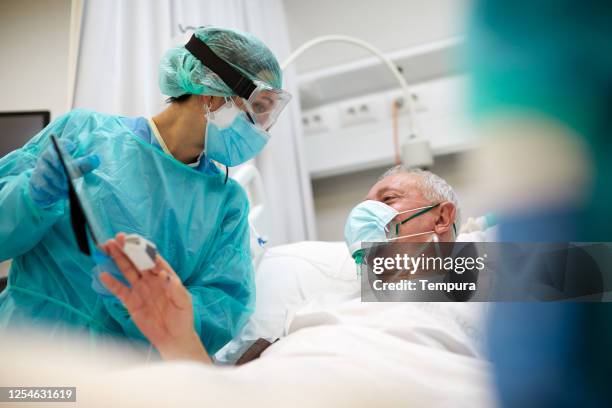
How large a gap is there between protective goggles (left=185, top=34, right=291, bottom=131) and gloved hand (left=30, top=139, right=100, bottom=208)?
377mm

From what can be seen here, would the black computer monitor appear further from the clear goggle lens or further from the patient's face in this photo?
the patient's face

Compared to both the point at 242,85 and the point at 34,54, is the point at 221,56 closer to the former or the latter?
the point at 242,85

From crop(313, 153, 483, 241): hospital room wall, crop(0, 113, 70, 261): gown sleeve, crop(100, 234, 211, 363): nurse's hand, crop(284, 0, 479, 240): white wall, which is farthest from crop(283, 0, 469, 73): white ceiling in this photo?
crop(100, 234, 211, 363): nurse's hand

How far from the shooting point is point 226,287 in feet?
4.12

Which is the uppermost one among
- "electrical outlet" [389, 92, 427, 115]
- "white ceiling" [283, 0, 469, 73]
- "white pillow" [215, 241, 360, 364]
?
"white ceiling" [283, 0, 469, 73]

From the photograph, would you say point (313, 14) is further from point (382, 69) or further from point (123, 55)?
point (123, 55)

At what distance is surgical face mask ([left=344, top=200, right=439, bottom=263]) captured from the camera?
1.37 m

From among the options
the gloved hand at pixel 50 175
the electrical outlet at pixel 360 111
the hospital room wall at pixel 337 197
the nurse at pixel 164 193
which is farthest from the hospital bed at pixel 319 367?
the electrical outlet at pixel 360 111

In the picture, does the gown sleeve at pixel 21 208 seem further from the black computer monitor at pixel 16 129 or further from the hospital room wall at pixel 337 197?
the hospital room wall at pixel 337 197

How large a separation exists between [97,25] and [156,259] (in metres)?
1.07

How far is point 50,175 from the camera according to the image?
3.08ft

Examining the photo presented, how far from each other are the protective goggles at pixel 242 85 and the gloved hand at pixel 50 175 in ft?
1.24

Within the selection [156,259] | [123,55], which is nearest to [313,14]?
[123,55]

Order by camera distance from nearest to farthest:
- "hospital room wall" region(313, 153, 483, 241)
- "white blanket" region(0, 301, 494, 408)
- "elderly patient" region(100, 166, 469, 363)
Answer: "white blanket" region(0, 301, 494, 408)
"elderly patient" region(100, 166, 469, 363)
"hospital room wall" region(313, 153, 483, 241)
